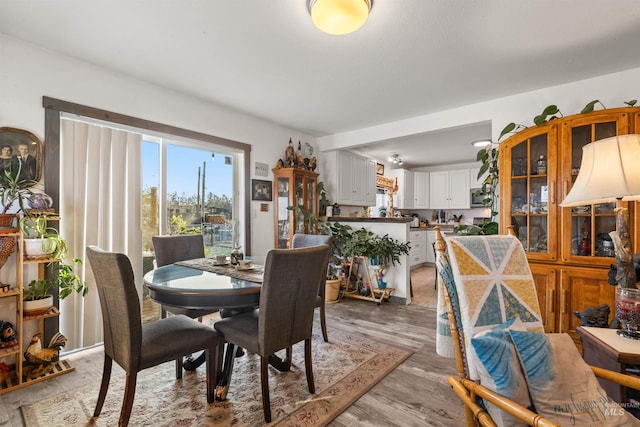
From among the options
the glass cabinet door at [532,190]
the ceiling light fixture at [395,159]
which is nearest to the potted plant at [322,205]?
the ceiling light fixture at [395,159]

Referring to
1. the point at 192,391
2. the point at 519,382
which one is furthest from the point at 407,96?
the point at 192,391

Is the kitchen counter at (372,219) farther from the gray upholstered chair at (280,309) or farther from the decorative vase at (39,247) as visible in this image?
the decorative vase at (39,247)

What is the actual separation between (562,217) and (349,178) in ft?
10.1

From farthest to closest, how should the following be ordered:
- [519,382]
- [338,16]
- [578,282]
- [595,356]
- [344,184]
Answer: [344,184]
[578,282]
[338,16]
[595,356]
[519,382]

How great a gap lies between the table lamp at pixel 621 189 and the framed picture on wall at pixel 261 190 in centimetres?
323

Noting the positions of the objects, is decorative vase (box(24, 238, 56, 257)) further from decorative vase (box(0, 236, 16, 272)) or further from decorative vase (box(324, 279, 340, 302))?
decorative vase (box(324, 279, 340, 302))

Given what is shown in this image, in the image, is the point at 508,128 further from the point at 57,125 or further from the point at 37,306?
the point at 37,306

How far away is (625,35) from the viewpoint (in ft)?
6.96

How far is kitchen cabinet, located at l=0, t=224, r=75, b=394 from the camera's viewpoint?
79.4 inches

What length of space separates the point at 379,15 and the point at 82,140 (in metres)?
2.55

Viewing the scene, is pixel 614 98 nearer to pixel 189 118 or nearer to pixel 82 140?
pixel 189 118

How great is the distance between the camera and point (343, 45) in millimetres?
2248

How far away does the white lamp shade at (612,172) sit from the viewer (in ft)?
4.25

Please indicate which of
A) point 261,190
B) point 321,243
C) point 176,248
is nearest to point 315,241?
point 321,243
